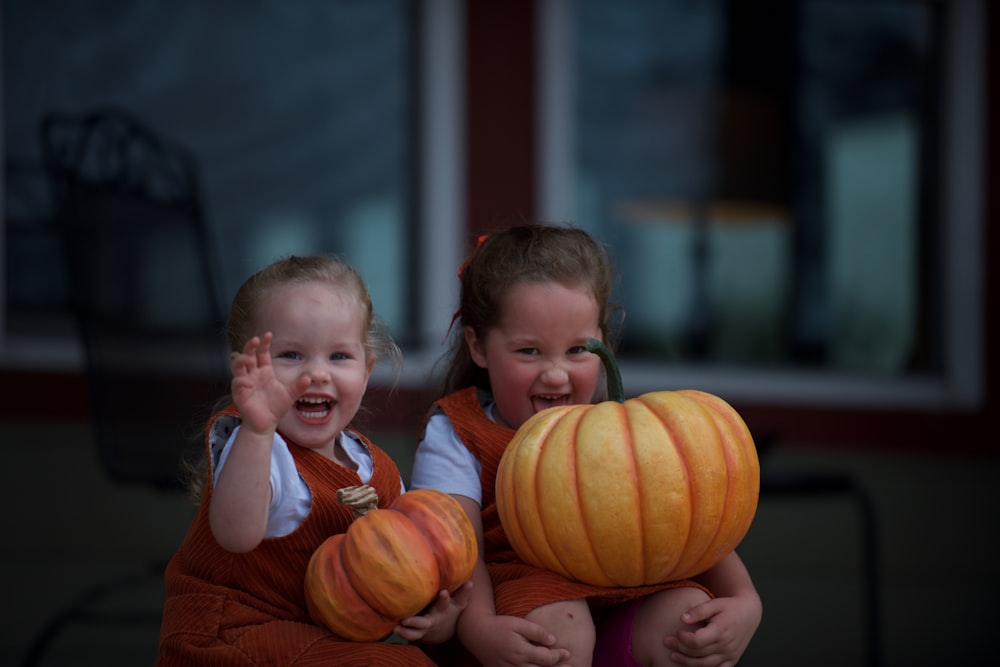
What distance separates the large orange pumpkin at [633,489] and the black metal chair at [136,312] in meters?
1.44

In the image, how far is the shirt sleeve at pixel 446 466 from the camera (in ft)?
6.45

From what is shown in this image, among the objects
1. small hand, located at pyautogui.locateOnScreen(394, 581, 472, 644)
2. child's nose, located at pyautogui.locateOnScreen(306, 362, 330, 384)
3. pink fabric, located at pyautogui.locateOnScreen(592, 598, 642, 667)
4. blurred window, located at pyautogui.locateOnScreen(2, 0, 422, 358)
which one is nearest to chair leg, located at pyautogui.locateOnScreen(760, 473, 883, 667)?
pink fabric, located at pyautogui.locateOnScreen(592, 598, 642, 667)

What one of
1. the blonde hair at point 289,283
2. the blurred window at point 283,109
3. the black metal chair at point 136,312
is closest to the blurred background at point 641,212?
the blurred window at point 283,109

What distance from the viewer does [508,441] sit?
203 centimetres

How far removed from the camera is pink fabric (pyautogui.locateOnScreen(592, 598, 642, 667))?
5.94 ft

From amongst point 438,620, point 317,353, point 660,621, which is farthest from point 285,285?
point 660,621

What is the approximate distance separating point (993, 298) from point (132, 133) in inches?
129

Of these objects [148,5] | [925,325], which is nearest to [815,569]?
[925,325]

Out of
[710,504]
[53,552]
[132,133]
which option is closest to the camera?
[710,504]

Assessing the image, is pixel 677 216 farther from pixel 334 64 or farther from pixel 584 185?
pixel 334 64

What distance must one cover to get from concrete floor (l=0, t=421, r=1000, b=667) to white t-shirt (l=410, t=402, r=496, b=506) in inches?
92.9

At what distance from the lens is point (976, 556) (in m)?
4.64

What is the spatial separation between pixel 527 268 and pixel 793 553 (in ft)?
9.86

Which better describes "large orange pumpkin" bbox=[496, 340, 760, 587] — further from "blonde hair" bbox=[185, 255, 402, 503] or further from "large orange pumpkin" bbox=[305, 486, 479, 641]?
"blonde hair" bbox=[185, 255, 402, 503]
